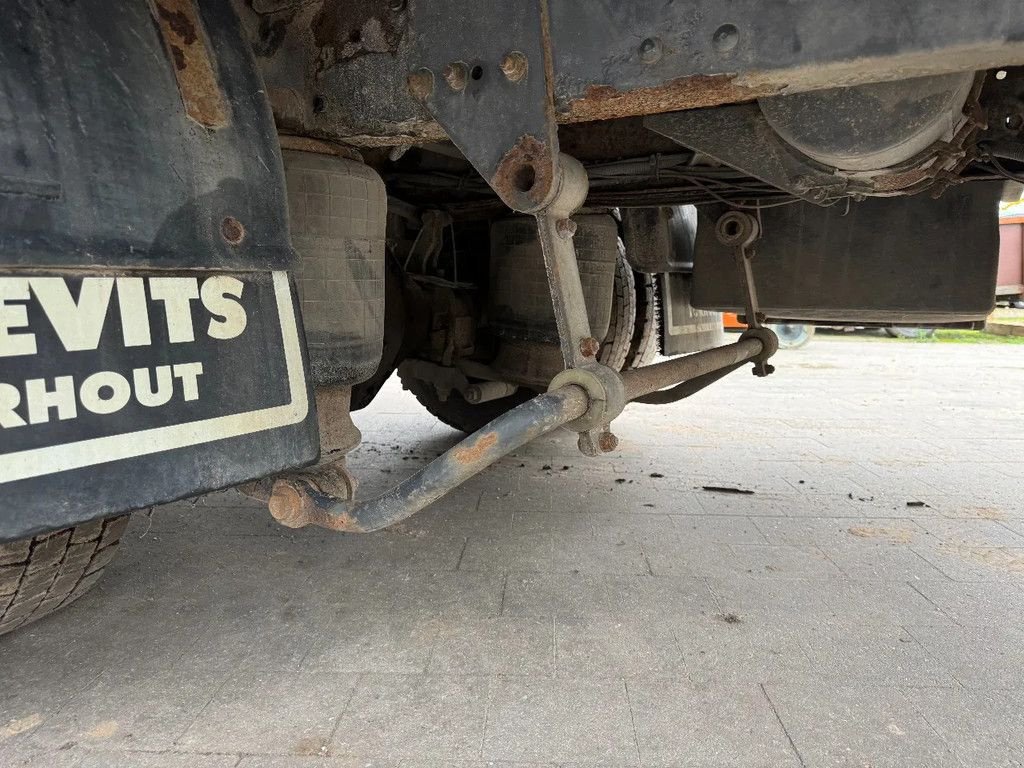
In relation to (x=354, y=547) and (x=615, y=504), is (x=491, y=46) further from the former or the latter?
(x=615, y=504)

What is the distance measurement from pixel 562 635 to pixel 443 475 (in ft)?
2.65

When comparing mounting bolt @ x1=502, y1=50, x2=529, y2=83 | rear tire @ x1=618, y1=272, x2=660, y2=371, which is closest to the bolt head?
mounting bolt @ x1=502, y1=50, x2=529, y2=83

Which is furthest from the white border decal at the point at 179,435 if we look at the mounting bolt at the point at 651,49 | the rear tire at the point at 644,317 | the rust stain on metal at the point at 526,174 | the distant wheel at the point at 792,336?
the distant wheel at the point at 792,336

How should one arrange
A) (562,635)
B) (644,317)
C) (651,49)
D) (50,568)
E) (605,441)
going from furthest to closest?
(644,317) < (562,635) < (50,568) < (605,441) < (651,49)

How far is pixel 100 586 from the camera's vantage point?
2.16 metres

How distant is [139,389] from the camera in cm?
99

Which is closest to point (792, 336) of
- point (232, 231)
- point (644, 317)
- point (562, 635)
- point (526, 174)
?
point (644, 317)

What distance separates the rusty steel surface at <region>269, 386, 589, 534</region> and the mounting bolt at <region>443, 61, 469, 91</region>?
0.59 m

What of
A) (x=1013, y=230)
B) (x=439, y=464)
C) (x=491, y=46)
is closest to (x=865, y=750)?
(x=439, y=464)

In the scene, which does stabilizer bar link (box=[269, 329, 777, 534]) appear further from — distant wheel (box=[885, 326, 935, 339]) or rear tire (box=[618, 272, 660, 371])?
distant wheel (box=[885, 326, 935, 339])

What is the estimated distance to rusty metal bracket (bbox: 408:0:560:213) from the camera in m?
1.18

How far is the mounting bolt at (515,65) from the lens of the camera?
3.90ft

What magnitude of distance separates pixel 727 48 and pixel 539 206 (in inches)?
15.7

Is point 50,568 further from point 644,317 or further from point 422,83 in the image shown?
point 644,317
